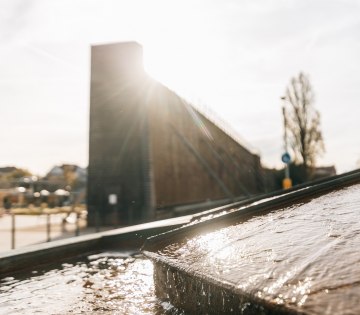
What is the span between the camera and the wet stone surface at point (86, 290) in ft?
7.88

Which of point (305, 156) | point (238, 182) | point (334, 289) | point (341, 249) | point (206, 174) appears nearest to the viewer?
point (334, 289)

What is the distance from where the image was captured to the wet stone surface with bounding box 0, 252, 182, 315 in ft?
7.88

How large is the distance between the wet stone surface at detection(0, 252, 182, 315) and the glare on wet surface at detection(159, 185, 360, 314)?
0.45m

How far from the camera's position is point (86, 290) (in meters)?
2.92

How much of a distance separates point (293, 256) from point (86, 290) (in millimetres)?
1881

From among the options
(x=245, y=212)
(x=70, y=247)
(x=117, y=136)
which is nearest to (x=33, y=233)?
(x=117, y=136)

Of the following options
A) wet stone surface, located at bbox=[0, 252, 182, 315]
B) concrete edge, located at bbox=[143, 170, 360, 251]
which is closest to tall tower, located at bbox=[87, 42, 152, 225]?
wet stone surface, located at bbox=[0, 252, 182, 315]

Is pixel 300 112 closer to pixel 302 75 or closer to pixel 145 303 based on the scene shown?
pixel 302 75

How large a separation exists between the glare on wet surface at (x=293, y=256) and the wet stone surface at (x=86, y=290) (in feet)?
1.48

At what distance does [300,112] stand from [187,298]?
27832 millimetres

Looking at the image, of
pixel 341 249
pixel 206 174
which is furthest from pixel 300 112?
pixel 341 249

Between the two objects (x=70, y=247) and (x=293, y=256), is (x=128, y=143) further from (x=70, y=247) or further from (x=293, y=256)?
(x=293, y=256)

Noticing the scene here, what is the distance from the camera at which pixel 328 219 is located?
8.11 feet

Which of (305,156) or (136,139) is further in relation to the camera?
(305,156)
